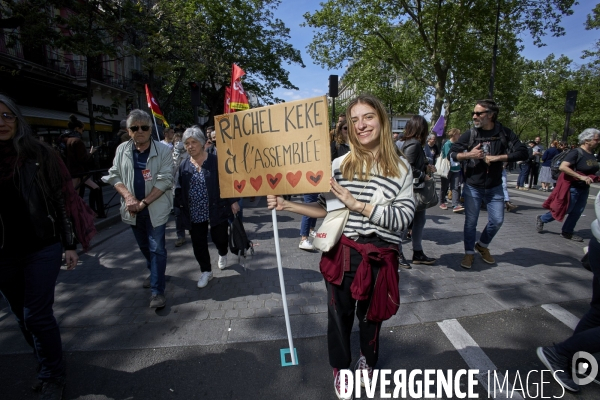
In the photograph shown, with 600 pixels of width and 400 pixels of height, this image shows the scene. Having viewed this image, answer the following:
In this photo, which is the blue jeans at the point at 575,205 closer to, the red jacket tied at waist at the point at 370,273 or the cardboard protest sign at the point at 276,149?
the red jacket tied at waist at the point at 370,273

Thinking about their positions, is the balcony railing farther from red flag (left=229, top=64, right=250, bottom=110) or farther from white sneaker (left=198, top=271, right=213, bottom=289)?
white sneaker (left=198, top=271, right=213, bottom=289)

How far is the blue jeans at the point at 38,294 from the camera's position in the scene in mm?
2227

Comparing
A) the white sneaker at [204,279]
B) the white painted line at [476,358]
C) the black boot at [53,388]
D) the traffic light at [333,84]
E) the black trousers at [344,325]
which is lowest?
the white painted line at [476,358]

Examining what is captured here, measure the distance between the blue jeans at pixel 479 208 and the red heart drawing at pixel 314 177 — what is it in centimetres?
309

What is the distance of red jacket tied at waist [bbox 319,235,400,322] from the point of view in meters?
2.02

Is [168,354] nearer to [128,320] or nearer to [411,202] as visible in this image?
[128,320]

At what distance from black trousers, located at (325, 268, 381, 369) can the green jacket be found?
212 centimetres

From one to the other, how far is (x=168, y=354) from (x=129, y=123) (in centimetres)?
227

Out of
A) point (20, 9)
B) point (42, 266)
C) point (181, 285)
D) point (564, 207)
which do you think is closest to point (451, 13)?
point (564, 207)

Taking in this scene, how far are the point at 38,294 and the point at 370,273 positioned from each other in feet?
7.28

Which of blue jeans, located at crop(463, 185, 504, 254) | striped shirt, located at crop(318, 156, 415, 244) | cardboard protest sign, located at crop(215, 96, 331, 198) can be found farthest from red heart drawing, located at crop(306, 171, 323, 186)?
blue jeans, located at crop(463, 185, 504, 254)

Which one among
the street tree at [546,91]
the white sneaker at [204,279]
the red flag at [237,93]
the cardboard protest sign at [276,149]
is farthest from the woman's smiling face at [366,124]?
the street tree at [546,91]

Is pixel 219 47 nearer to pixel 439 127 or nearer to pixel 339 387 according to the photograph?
pixel 439 127

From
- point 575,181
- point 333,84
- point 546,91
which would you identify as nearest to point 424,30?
point 333,84
